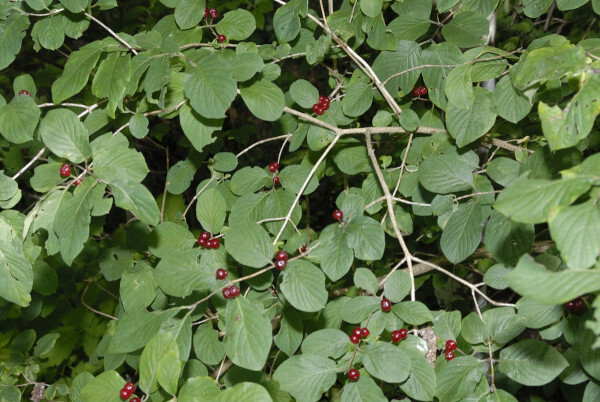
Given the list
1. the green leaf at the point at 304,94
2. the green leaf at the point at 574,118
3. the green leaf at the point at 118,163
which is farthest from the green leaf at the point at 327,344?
the green leaf at the point at 304,94

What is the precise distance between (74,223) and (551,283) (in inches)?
40.9

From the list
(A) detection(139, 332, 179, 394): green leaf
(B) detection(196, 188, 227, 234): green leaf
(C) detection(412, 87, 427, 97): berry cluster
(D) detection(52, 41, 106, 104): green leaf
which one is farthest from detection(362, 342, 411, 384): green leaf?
(D) detection(52, 41, 106, 104): green leaf

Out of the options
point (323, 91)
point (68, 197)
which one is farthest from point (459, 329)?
point (323, 91)

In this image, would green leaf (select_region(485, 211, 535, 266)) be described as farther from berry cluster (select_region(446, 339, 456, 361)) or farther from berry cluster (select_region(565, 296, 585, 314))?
berry cluster (select_region(446, 339, 456, 361))

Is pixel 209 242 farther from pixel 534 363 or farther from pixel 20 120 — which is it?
pixel 534 363

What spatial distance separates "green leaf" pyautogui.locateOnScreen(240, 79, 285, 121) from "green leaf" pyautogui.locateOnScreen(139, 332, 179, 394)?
72 centimetres

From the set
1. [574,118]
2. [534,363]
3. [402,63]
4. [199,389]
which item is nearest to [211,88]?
[402,63]

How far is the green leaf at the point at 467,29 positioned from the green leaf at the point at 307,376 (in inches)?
42.4

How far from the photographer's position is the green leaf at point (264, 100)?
1.63 meters

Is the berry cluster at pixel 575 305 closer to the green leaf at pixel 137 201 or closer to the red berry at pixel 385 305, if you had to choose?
the red berry at pixel 385 305

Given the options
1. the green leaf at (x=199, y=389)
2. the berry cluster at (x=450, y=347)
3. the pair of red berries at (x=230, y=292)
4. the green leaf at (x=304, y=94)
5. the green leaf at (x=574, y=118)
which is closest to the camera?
the green leaf at (x=574, y=118)

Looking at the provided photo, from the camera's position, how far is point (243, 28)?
186 centimetres

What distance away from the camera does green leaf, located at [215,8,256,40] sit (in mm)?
1856

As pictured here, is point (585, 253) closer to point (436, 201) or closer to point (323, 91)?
point (436, 201)
